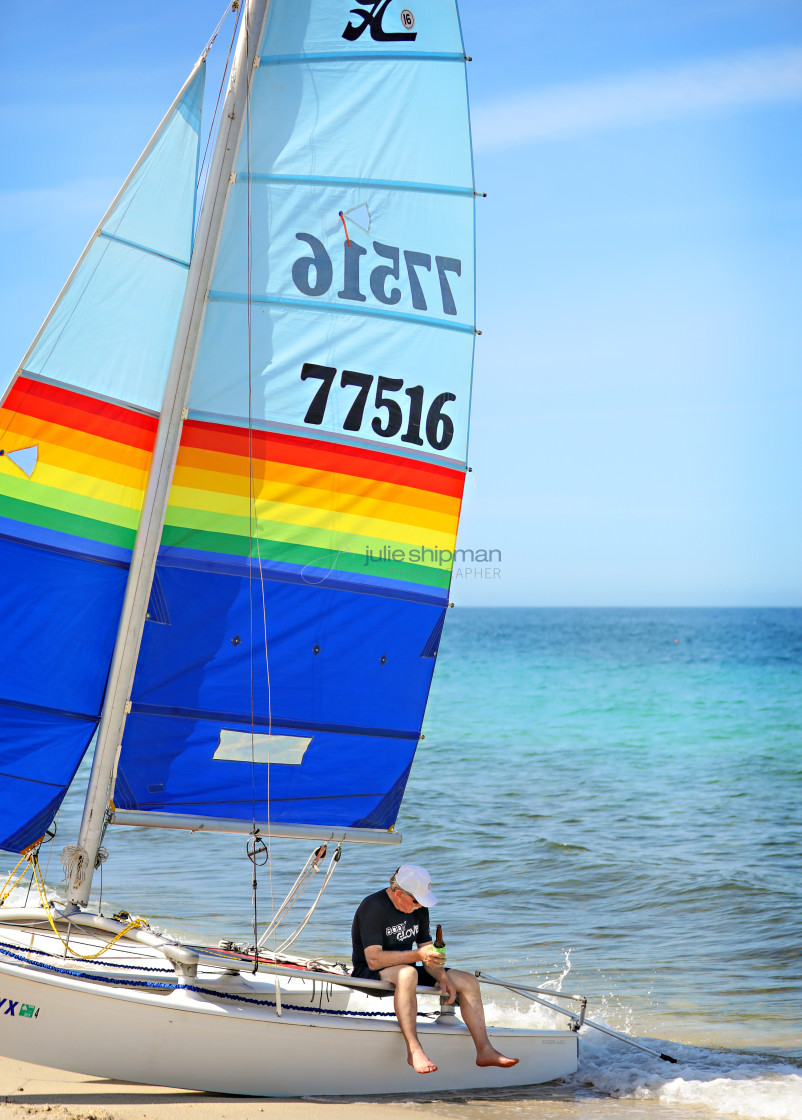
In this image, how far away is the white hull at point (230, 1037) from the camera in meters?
4.46

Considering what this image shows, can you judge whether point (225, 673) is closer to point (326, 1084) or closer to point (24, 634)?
point (24, 634)

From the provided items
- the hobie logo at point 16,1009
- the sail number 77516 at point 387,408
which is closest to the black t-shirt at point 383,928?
the hobie logo at point 16,1009

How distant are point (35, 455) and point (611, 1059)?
409 centimetres

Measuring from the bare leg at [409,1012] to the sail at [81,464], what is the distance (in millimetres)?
1787

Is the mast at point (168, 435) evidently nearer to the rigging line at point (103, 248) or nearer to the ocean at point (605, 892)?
the rigging line at point (103, 248)

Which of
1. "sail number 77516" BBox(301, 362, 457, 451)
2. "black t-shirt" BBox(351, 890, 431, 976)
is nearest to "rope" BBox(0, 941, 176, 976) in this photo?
"black t-shirt" BBox(351, 890, 431, 976)

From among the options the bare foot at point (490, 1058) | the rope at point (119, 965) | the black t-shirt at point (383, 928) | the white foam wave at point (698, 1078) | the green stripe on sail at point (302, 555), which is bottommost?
the white foam wave at point (698, 1078)

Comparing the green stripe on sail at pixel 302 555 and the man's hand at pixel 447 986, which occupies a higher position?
the green stripe on sail at pixel 302 555

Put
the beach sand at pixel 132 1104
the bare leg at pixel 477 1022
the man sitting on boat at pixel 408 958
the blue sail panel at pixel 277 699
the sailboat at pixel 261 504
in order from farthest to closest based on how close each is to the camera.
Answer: the blue sail panel at pixel 277 699
the sailboat at pixel 261 504
the bare leg at pixel 477 1022
the man sitting on boat at pixel 408 958
the beach sand at pixel 132 1104

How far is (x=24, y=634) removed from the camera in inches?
203

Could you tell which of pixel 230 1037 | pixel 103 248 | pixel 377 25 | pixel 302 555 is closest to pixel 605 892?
pixel 302 555

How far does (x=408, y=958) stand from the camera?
4996mm

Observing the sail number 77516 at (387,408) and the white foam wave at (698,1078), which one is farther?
the sail number 77516 at (387,408)

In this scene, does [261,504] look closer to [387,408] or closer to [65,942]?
[387,408]
